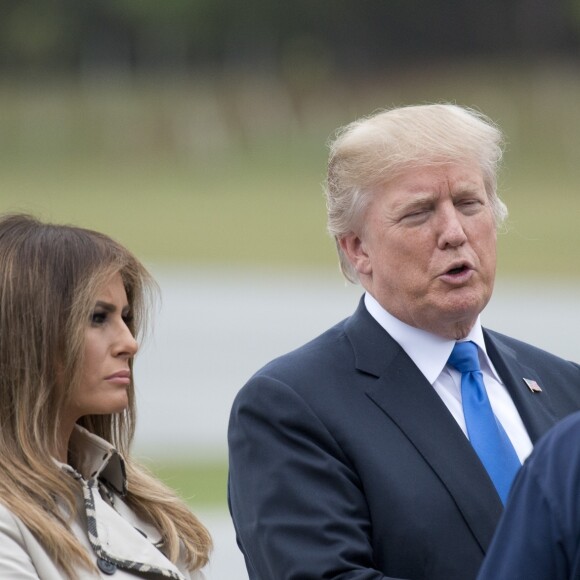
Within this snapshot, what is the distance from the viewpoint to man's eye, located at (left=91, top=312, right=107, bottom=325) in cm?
319

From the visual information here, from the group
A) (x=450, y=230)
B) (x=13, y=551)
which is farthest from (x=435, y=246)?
(x=13, y=551)

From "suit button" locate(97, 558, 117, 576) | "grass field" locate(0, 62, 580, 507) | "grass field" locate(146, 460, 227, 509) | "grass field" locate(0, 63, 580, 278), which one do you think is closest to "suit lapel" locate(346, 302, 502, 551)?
"suit button" locate(97, 558, 117, 576)

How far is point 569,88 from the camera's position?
30.7 metres

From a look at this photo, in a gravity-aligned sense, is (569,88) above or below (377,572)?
above

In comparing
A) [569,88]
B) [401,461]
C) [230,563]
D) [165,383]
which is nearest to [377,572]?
[401,461]

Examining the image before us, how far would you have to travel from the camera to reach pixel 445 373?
10.6ft

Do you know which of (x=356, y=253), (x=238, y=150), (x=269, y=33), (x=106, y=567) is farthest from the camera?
(x=269, y=33)

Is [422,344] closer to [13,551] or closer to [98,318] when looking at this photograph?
[98,318]

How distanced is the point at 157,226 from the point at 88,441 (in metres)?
20.7

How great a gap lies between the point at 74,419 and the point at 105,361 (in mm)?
150

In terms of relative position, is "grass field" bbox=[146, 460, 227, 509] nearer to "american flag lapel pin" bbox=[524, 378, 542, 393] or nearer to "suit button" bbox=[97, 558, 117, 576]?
"american flag lapel pin" bbox=[524, 378, 542, 393]

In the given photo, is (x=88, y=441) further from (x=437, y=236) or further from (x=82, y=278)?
(x=437, y=236)

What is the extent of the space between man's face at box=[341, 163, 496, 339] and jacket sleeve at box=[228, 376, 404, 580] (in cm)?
36

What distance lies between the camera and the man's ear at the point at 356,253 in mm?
3285
